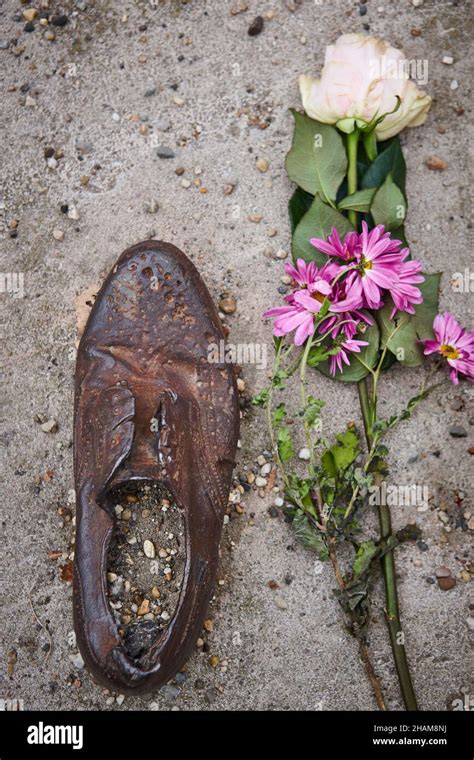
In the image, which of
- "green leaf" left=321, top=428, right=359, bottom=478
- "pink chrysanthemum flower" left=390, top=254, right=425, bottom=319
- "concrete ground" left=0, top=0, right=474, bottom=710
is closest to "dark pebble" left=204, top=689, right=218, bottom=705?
"concrete ground" left=0, top=0, right=474, bottom=710

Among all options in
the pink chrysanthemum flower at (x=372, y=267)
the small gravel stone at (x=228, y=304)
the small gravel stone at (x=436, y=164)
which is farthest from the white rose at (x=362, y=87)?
the small gravel stone at (x=228, y=304)

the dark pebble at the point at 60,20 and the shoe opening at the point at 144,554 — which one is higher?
the dark pebble at the point at 60,20

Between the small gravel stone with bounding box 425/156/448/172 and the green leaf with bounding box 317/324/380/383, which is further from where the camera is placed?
the small gravel stone with bounding box 425/156/448/172

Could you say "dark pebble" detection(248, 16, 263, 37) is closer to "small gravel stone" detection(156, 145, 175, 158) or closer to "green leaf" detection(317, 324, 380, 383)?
"small gravel stone" detection(156, 145, 175, 158)

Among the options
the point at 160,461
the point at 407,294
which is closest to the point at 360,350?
the point at 407,294

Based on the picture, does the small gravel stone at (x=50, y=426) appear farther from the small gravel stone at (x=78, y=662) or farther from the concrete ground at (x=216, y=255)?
the small gravel stone at (x=78, y=662)

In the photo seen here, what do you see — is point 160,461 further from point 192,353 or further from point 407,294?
point 407,294
